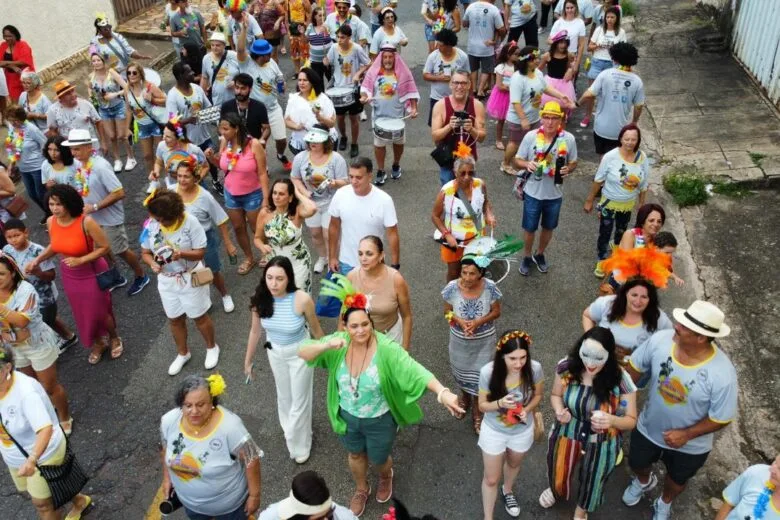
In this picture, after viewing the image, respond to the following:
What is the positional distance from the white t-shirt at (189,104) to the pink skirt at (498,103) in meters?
3.90

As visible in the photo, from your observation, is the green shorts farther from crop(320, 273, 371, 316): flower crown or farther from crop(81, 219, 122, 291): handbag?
crop(81, 219, 122, 291): handbag

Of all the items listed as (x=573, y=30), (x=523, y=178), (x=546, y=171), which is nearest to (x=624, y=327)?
(x=546, y=171)

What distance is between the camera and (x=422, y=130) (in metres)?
10.8

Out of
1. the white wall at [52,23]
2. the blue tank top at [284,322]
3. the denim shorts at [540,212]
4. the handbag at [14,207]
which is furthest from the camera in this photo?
the white wall at [52,23]

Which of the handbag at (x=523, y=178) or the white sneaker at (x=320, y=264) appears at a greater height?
the handbag at (x=523, y=178)

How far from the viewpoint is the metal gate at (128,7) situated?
15133mm

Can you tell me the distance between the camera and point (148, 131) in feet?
29.8

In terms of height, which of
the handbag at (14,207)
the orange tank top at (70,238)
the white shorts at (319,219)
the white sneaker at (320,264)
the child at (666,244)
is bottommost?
the white sneaker at (320,264)

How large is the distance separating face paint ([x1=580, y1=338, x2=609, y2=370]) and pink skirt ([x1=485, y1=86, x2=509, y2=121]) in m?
5.73

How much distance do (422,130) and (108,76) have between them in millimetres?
4802

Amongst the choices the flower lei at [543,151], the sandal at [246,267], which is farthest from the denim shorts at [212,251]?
the flower lei at [543,151]

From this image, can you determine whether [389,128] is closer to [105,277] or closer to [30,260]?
[105,277]

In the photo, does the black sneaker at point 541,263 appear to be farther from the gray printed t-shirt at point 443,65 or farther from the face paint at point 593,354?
the face paint at point 593,354

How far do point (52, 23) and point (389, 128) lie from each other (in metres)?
8.44
